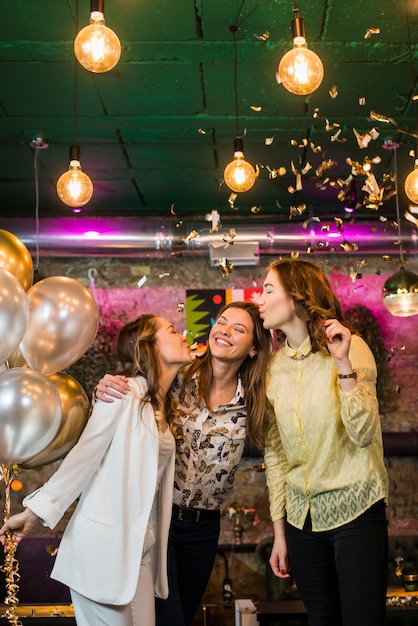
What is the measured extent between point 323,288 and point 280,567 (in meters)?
1.05

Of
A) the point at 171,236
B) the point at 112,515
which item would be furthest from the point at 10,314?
the point at 171,236

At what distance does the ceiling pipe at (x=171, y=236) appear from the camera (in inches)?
205

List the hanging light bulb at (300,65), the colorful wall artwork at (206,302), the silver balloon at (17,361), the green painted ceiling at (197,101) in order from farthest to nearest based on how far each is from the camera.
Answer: the colorful wall artwork at (206,302) < the green painted ceiling at (197,101) < the silver balloon at (17,361) < the hanging light bulb at (300,65)

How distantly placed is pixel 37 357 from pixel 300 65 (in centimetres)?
140

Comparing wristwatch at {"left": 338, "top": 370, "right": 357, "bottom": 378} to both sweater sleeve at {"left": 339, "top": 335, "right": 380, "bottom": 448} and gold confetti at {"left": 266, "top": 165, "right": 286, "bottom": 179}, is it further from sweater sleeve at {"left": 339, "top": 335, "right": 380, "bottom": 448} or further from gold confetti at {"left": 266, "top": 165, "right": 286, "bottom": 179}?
gold confetti at {"left": 266, "top": 165, "right": 286, "bottom": 179}

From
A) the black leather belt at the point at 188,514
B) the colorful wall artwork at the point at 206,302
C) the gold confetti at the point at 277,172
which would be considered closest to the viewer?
the black leather belt at the point at 188,514

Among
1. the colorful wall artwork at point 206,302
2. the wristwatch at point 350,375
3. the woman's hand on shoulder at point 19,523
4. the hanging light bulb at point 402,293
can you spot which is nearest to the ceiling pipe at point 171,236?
the colorful wall artwork at point 206,302

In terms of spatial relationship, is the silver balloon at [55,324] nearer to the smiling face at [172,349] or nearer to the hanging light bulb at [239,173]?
the smiling face at [172,349]

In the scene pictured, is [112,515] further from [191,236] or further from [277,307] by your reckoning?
[191,236]

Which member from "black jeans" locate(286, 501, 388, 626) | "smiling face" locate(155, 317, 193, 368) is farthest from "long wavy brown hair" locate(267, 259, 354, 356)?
"black jeans" locate(286, 501, 388, 626)

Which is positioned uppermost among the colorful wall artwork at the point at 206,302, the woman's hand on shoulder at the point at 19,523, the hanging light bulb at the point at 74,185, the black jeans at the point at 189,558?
the hanging light bulb at the point at 74,185

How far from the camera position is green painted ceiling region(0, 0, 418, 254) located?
10.2 feet

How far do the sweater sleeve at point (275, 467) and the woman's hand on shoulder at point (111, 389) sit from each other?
25.6 inches

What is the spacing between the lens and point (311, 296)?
2.52 meters
